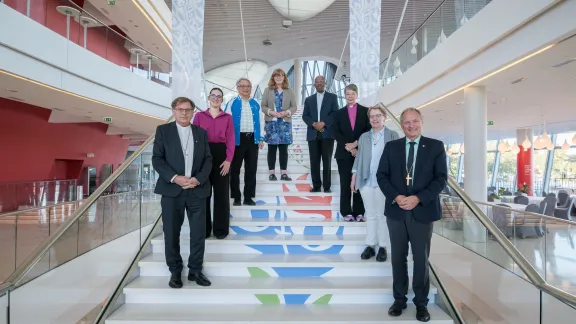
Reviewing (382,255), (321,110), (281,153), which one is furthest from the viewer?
(281,153)

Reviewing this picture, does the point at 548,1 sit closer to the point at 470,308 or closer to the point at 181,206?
the point at 470,308

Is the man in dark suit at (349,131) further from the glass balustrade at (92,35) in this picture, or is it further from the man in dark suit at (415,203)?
the glass balustrade at (92,35)

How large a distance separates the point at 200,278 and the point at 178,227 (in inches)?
18.2

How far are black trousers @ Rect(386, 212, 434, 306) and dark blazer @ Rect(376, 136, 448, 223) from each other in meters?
0.07

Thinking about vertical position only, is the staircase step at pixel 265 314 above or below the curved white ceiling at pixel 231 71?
below

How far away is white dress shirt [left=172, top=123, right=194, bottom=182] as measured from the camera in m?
3.33

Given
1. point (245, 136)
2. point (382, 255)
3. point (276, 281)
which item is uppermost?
point (245, 136)

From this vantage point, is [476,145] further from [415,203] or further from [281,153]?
[415,203]

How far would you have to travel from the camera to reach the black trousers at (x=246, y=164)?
4.46m

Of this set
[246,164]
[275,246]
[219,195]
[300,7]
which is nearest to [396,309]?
[275,246]

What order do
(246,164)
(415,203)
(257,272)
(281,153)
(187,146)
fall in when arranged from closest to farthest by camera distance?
(415,203)
(187,146)
(257,272)
(246,164)
(281,153)

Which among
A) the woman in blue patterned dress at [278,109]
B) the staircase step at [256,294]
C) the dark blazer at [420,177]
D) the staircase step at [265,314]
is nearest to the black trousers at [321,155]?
the woman in blue patterned dress at [278,109]

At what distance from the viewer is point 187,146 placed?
337 centimetres

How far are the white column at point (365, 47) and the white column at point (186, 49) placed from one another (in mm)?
2023
